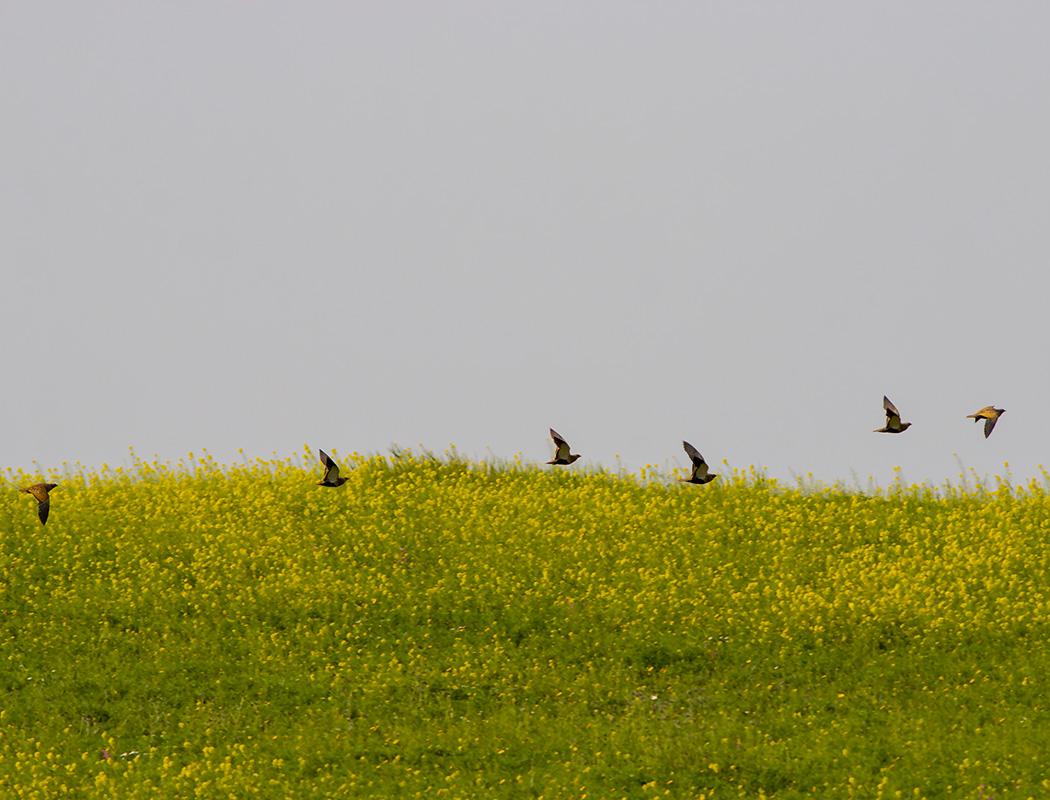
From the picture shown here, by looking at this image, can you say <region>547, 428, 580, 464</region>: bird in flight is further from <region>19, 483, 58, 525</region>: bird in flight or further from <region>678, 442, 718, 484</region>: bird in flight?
<region>19, 483, 58, 525</region>: bird in flight

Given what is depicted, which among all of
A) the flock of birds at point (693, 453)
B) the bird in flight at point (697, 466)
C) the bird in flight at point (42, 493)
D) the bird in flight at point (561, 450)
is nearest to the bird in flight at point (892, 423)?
the flock of birds at point (693, 453)

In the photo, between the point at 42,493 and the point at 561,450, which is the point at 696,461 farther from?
the point at 42,493

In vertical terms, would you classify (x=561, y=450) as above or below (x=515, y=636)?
above

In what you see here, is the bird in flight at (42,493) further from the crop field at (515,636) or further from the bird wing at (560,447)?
the bird wing at (560,447)

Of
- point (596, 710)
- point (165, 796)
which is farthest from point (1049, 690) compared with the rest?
point (165, 796)

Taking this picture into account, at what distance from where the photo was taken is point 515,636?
62.5 feet

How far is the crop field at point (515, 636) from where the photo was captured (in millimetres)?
15516

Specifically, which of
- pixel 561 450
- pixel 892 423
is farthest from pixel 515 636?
pixel 892 423

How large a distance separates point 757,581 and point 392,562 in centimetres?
647

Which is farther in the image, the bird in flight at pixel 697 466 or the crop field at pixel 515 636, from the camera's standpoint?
the bird in flight at pixel 697 466

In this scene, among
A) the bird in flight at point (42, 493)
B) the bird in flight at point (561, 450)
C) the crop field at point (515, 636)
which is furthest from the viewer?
the bird in flight at point (561, 450)

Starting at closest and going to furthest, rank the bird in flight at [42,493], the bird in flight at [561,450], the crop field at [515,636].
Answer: the crop field at [515,636], the bird in flight at [42,493], the bird in flight at [561,450]

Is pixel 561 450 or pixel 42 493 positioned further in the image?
pixel 561 450

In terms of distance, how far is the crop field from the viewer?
15516mm
